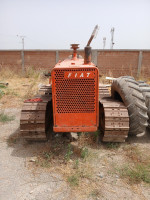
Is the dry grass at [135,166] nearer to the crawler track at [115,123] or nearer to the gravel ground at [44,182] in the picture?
the gravel ground at [44,182]

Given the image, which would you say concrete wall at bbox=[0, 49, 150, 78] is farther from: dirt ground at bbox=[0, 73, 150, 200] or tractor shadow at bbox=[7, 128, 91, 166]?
tractor shadow at bbox=[7, 128, 91, 166]

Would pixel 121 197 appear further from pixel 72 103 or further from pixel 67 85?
pixel 67 85

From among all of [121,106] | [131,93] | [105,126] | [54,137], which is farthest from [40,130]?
[131,93]

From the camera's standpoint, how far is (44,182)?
2.75m

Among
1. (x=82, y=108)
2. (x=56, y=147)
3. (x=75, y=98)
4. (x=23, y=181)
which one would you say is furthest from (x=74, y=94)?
(x=23, y=181)

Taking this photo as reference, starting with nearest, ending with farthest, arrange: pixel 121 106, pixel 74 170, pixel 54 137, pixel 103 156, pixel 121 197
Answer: pixel 121 197 < pixel 74 170 < pixel 103 156 < pixel 121 106 < pixel 54 137

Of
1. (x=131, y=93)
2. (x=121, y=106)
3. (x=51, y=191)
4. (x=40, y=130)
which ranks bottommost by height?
(x=51, y=191)

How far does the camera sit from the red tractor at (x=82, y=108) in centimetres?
304

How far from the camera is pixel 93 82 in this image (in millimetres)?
3053

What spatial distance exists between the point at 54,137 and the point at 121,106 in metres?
1.47

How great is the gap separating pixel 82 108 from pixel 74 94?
268mm

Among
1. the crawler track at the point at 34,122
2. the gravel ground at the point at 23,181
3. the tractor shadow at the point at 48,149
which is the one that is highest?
the crawler track at the point at 34,122

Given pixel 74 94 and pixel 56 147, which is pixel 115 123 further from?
pixel 56 147

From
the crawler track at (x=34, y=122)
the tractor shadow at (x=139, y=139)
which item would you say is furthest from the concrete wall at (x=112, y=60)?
the crawler track at (x=34, y=122)
